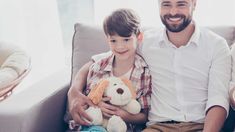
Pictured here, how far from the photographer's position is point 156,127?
5.13 ft

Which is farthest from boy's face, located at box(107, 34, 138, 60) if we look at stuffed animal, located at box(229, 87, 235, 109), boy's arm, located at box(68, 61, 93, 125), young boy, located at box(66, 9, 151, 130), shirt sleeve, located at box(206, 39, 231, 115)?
stuffed animal, located at box(229, 87, 235, 109)

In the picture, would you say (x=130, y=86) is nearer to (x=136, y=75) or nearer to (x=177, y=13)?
(x=136, y=75)

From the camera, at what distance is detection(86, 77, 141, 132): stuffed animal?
59.1 inches

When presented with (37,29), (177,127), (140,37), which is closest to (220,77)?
(177,127)

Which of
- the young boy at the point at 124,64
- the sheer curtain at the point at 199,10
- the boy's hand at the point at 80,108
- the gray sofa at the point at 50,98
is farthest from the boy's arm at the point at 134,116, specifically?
the sheer curtain at the point at 199,10

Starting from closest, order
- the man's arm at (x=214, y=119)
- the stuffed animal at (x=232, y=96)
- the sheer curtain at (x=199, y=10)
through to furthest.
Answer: the stuffed animal at (x=232, y=96) → the man's arm at (x=214, y=119) → the sheer curtain at (x=199, y=10)

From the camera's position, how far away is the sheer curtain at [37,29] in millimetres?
2295

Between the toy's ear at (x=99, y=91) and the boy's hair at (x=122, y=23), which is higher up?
the boy's hair at (x=122, y=23)

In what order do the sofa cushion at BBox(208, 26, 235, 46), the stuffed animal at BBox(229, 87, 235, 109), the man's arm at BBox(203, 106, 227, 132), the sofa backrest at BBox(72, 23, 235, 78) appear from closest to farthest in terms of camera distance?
the stuffed animal at BBox(229, 87, 235, 109) < the man's arm at BBox(203, 106, 227, 132) < the sofa cushion at BBox(208, 26, 235, 46) < the sofa backrest at BBox(72, 23, 235, 78)

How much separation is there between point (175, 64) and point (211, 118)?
0.91 feet

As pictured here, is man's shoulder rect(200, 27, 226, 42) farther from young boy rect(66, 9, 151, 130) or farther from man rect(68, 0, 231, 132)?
young boy rect(66, 9, 151, 130)

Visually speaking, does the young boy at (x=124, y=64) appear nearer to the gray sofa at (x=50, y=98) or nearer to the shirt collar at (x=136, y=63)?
the shirt collar at (x=136, y=63)

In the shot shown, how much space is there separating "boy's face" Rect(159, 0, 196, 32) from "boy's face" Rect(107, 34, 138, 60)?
16 centimetres

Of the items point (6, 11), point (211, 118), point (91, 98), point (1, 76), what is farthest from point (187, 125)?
point (6, 11)
